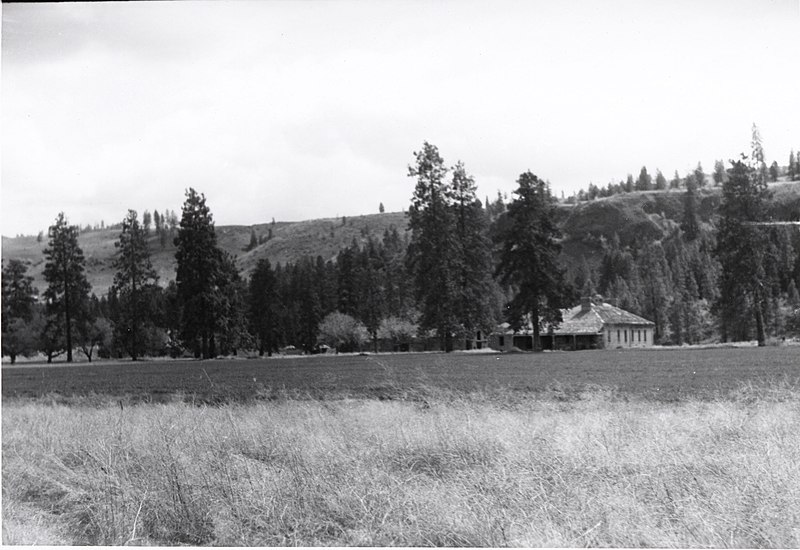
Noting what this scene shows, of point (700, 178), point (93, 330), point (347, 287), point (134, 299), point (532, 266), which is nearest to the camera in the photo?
point (700, 178)

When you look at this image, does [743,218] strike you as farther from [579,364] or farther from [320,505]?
[320,505]

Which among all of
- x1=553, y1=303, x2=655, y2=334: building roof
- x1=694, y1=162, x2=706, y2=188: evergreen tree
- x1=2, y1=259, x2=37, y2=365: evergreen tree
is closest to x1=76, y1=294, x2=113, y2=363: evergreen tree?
x1=2, y1=259, x2=37, y2=365: evergreen tree

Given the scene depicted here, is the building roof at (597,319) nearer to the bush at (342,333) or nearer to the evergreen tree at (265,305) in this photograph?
the bush at (342,333)

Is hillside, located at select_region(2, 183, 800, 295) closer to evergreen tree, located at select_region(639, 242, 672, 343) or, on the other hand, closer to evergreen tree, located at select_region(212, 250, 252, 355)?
evergreen tree, located at select_region(639, 242, 672, 343)

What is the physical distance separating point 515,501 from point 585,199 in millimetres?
134969

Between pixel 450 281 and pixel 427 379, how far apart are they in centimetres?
1200

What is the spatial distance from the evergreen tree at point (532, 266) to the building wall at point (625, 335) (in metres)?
13.7

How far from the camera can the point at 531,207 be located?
29.2 m

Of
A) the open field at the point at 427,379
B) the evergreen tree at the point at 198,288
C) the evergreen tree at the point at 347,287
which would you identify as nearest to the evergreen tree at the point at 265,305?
the evergreen tree at the point at 347,287

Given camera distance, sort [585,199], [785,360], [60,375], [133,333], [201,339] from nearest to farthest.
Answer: [785,360]
[60,375]
[201,339]
[133,333]
[585,199]

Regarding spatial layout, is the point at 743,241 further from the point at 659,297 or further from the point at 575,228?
the point at 575,228

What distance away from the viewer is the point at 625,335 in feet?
153

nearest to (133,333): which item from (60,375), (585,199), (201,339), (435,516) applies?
(201,339)

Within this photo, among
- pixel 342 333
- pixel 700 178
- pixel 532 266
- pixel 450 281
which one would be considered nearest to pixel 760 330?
pixel 700 178
